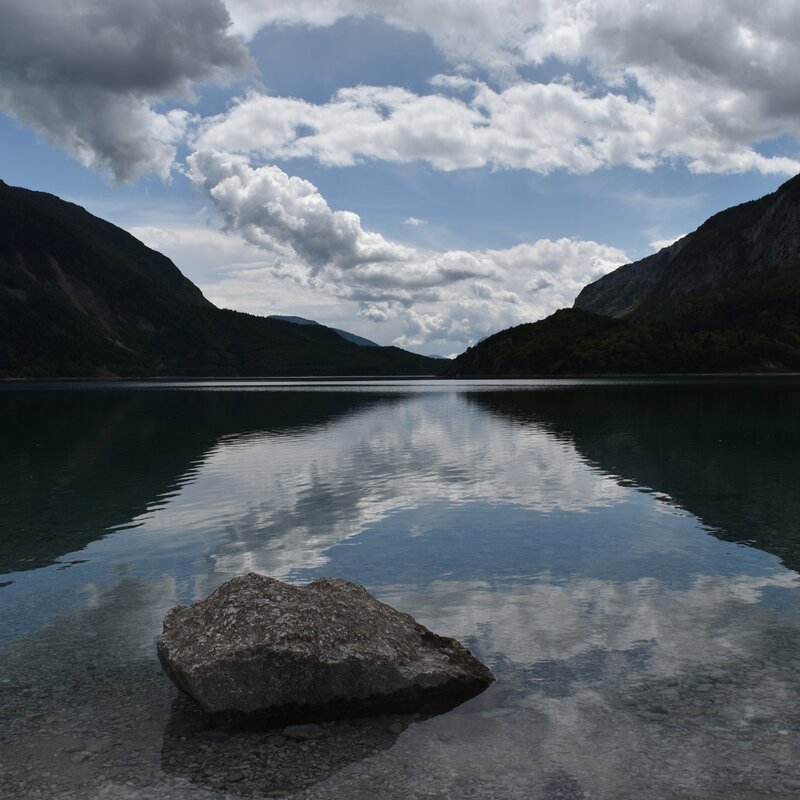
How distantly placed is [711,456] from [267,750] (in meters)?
47.0

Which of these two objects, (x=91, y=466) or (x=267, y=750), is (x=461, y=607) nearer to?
(x=267, y=750)

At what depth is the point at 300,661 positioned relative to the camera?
12672 mm

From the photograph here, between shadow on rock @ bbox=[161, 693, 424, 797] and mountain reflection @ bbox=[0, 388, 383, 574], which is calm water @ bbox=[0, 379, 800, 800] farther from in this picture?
mountain reflection @ bbox=[0, 388, 383, 574]

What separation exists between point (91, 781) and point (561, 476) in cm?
3543

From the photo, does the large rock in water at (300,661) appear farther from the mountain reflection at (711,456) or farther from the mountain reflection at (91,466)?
the mountain reflection at (711,456)

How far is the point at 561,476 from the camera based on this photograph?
42688mm

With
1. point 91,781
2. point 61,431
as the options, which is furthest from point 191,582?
point 61,431

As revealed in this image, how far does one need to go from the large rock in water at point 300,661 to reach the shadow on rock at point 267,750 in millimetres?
369

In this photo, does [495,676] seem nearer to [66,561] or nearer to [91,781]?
[91,781]

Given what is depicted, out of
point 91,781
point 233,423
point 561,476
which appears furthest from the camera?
point 233,423

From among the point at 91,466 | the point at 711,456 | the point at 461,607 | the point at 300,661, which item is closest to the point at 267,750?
the point at 300,661

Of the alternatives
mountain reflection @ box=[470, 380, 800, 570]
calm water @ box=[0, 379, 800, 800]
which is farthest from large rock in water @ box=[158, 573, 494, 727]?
mountain reflection @ box=[470, 380, 800, 570]

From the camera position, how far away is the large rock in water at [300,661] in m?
12.4

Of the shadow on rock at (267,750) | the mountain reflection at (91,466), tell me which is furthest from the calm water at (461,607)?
the mountain reflection at (91,466)
